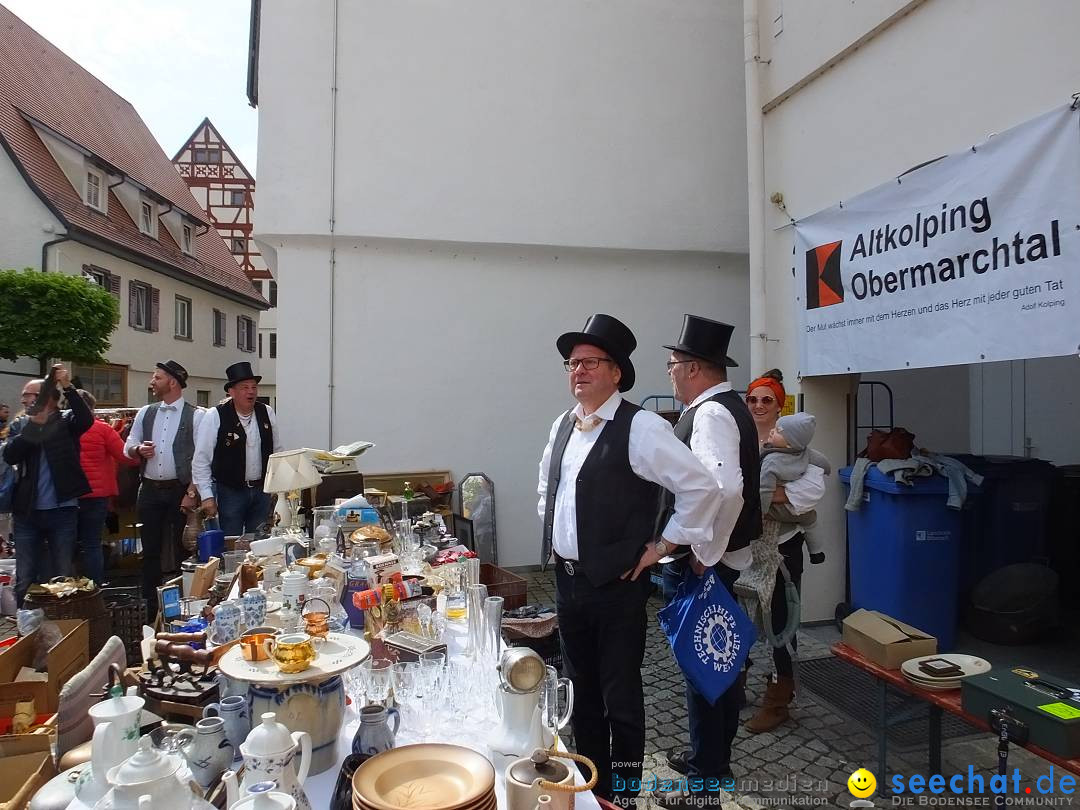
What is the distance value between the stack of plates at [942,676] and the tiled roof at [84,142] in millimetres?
16902

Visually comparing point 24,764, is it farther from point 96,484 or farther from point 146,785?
point 96,484

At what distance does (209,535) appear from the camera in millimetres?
3824

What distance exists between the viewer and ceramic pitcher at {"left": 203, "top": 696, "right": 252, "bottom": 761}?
1558mm

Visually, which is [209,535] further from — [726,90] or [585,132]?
[726,90]

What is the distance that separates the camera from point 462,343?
6.81 m

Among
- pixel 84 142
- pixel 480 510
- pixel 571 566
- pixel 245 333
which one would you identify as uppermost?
pixel 84 142

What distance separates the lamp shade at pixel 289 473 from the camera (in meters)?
3.97

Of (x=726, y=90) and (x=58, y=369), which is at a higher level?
(x=726, y=90)

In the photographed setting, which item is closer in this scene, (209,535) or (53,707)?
(53,707)

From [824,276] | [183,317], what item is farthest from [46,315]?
[824,276]

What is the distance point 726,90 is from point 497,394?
14.1 ft

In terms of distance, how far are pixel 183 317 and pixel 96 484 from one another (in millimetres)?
16429

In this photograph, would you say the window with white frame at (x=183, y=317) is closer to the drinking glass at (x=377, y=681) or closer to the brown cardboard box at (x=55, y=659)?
the brown cardboard box at (x=55, y=659)

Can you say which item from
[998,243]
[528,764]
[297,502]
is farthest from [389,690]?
[998,243]
